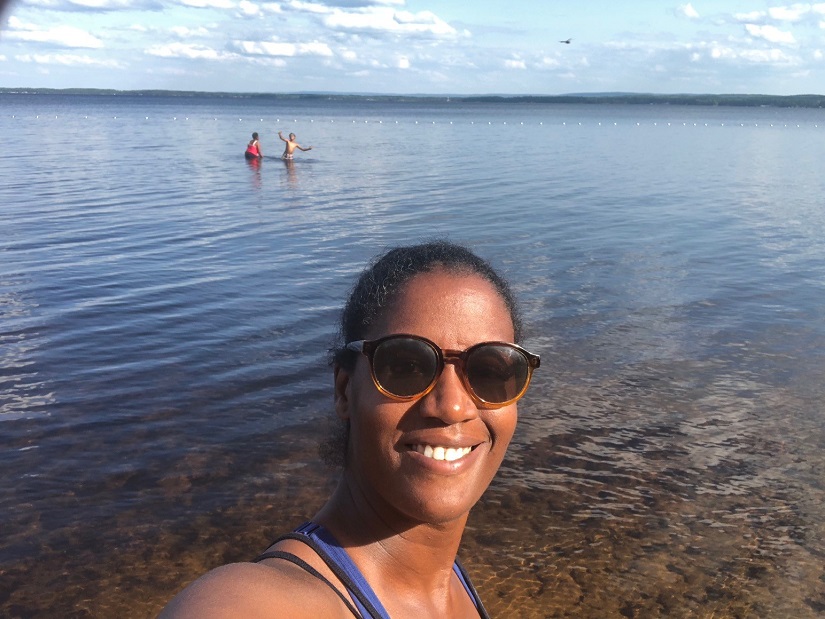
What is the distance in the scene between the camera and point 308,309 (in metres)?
13.8

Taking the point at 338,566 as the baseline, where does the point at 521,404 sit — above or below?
below

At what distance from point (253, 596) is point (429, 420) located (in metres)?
0.71

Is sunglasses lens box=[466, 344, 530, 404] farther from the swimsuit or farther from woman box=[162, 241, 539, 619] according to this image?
the swimsuit

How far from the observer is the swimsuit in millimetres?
2049

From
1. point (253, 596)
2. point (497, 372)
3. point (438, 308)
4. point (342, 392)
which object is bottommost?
point (253, 596)

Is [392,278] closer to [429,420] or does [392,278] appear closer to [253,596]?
[429,420]

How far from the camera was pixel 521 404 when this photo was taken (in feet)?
32.7

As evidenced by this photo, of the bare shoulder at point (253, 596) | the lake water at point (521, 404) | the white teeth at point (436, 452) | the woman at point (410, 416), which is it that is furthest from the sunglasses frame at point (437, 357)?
the lake water at point (521, 404)

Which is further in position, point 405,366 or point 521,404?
point 521,404

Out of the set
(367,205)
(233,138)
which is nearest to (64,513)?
(367,205)

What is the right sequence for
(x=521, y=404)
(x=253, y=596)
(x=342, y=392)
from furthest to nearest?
(x=521, y=404) → (x=342, y=392) → (x=253, y=596)

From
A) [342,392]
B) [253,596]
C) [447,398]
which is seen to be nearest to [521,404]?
[342,392]

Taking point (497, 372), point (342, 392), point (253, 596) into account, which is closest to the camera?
point (253, 596)

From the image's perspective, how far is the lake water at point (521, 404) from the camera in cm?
669
